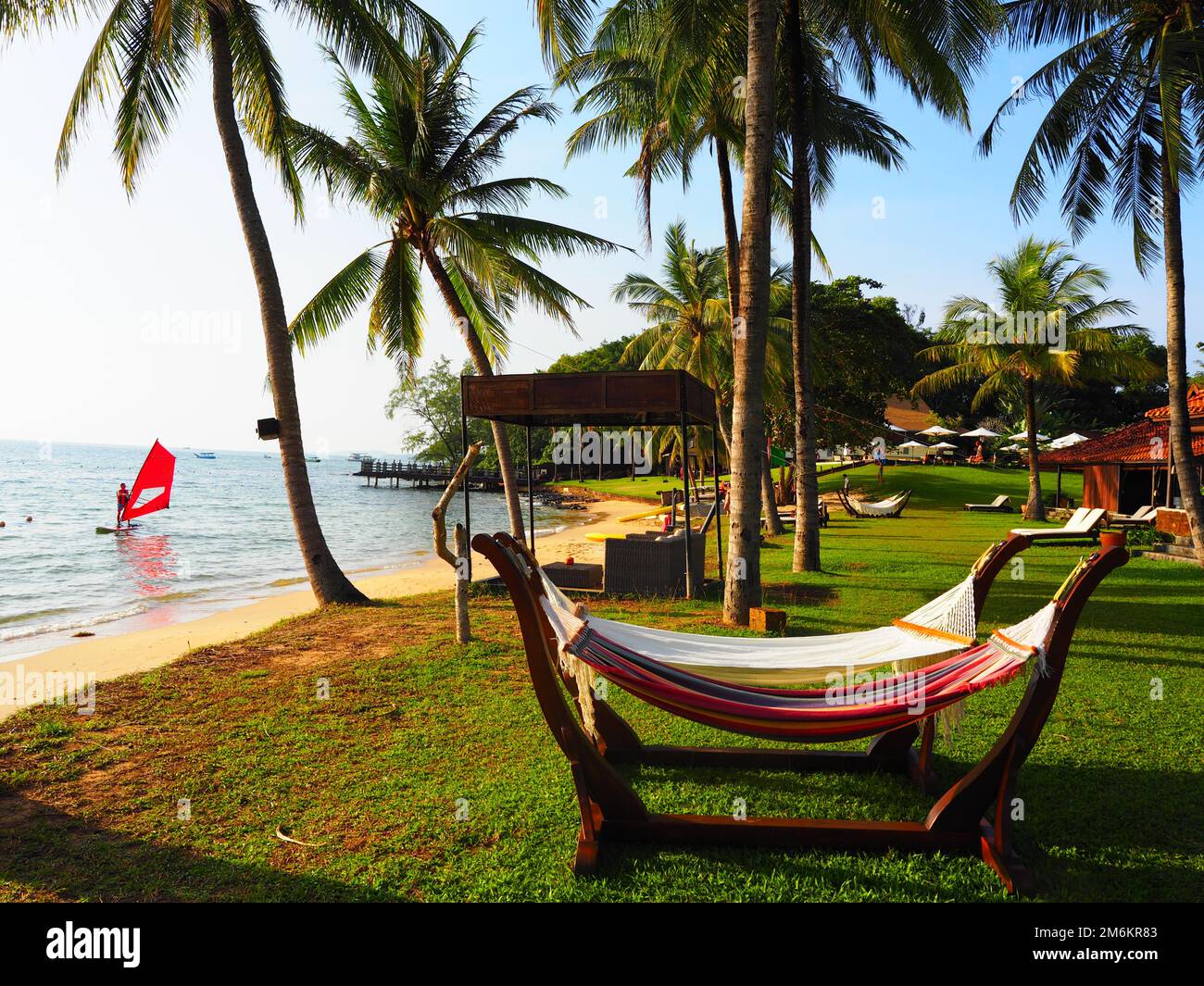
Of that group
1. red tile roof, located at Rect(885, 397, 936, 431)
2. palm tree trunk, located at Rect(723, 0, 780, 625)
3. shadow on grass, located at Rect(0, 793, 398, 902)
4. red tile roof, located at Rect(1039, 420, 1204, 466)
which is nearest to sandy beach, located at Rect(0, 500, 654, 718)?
shadow on grass, located at Rect(0, 793, 398, 902)

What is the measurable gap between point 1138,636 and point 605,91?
42.0 ft

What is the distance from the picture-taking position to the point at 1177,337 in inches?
427

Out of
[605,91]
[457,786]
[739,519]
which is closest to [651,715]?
[457,786]

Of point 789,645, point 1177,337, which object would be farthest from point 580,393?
point 1177,337

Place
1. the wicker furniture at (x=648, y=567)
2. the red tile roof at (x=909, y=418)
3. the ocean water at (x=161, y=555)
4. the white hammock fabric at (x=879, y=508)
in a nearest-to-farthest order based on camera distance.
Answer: the wicker furniture at (x=648, y=567)
the ocean water at (x=161, y=555)
the white hammock fabric at (x=879, y=508)
the red tile roof at (x=909, y=418)

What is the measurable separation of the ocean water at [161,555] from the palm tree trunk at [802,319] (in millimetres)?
10355

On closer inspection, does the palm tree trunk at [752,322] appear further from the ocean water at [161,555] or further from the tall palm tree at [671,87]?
the ocean water at [161,555]

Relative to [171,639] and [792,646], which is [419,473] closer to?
[171,639]

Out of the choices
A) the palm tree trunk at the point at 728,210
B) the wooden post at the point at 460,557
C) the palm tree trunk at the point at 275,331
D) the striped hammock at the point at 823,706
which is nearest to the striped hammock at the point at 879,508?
the palm tree trunk at the point at 728,210

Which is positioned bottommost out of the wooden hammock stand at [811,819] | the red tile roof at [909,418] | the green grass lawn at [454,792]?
the green grass lawn at [454,792]

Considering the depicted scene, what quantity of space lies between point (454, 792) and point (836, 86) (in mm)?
14327

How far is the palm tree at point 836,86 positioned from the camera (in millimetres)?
10023

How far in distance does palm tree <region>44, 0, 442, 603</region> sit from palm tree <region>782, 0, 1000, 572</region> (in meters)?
6.11
